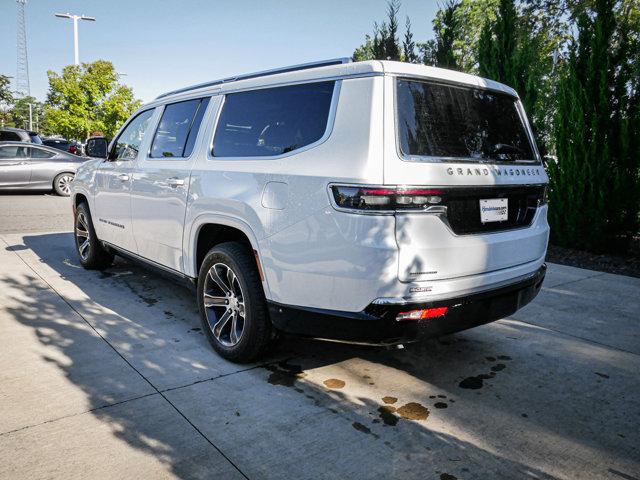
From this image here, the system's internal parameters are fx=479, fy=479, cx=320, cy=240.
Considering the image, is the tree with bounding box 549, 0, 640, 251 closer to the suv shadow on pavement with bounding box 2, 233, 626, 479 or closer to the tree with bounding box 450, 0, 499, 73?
the suv shadow on pavement with bounding box 2, 233, 626, 479

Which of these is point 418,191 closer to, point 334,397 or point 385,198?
point 385,198

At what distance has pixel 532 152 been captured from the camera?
3.39 meters

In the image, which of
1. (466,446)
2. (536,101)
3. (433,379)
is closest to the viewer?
(466,446)

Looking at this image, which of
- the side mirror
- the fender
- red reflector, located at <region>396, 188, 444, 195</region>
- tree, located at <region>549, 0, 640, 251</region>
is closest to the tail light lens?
red reflector, located at <region>396, 188, 444, 195</region>

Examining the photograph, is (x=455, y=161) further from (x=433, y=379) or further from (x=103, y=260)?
(x=103, y=260)

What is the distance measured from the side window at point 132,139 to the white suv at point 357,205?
3.55 ft

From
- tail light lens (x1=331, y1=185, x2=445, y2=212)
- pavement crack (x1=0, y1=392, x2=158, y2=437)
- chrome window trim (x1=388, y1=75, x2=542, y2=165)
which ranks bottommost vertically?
pavement crack (x1=0, y1=392, x2=158, y2=437)

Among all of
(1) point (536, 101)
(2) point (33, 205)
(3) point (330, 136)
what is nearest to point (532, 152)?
(3) point (330, 136)

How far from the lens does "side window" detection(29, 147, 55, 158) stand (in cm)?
1347

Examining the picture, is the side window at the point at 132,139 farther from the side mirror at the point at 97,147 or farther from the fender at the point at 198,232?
the fender at the point at 198,232

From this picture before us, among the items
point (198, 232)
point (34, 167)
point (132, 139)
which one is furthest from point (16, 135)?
point (198, 232)

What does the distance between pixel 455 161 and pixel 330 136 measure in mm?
718

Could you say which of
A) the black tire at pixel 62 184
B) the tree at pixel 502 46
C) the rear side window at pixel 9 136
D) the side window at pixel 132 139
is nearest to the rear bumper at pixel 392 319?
the side window at pixel 132 139

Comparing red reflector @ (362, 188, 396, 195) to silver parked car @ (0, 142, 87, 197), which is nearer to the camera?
red reflector @ (362, 188, 396, 195)
